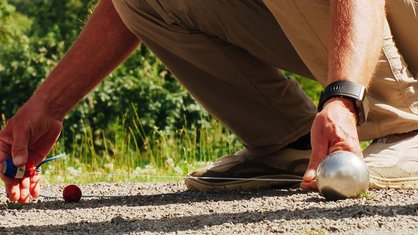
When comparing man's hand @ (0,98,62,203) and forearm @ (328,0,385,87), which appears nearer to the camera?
forearm @ (328,0,385,87)

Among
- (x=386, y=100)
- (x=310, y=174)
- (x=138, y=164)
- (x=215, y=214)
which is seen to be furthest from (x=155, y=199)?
(x=138, y=164)

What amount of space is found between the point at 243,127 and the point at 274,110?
0.16m

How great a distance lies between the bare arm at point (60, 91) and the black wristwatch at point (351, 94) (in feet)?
4.87

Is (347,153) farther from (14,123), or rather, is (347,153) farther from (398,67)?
(14,123)

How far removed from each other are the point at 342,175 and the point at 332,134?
0.47 ft

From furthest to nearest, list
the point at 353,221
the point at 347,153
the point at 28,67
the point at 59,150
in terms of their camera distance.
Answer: the point at 28,67 → the point at 59,150 → the point at 353,221 → the point at 347,153

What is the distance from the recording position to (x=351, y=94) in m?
3.04

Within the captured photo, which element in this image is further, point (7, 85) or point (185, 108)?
point (7, 85)

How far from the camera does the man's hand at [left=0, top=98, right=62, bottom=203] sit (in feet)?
13.3

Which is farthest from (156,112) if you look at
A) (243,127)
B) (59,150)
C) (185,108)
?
(243,127)

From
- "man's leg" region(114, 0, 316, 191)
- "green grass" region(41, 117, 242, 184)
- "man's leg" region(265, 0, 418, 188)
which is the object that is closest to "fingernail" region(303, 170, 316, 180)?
"man's leg" region(265, 0, 418, 188)

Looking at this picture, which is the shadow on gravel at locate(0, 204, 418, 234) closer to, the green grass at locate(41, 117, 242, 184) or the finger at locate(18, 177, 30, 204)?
the finger at locate(18, 177, 30, 204)

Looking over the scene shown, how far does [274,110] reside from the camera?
4.42m

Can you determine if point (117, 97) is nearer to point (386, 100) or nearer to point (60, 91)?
point (60, 91)
